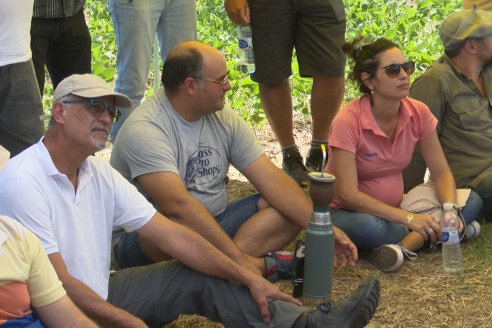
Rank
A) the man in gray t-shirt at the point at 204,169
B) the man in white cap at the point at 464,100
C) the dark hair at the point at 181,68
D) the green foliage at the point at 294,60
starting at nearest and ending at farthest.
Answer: the man in gray t-shirt at the point at 204,169 → the dark hair at the point at 181,68 → the man in white cap at the point at 464,100 → the green foliage at the point at 294,60

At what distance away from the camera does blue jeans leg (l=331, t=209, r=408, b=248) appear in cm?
452

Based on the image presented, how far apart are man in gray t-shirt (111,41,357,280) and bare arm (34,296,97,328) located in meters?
1.08

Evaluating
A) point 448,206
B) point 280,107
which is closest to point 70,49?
point 280,107

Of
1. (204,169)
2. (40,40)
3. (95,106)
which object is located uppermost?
(95,106)

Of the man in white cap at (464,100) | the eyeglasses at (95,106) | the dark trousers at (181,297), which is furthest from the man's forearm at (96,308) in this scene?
the man in white cap at (464,100)

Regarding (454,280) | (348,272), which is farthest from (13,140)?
(454,280)

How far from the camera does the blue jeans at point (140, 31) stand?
16.8 feet

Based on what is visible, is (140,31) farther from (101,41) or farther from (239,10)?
(101,41)

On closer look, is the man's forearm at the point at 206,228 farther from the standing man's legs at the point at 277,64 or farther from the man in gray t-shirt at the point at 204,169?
the standing man's legs at the point at 277,64

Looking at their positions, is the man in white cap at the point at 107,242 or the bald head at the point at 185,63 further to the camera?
the bald head at the point at 185,63

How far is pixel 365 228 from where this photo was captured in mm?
4520

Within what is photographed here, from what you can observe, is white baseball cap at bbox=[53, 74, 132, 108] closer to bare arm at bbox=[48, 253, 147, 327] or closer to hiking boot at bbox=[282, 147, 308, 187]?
bare arm at bbox=[48, 253, 147, 327]

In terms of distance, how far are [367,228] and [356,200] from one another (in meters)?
0.14

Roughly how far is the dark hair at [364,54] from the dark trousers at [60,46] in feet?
4.43
